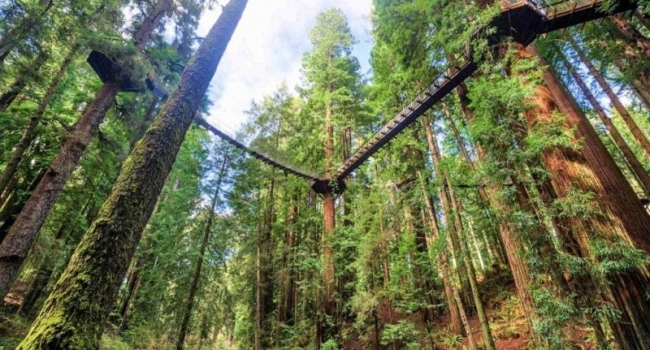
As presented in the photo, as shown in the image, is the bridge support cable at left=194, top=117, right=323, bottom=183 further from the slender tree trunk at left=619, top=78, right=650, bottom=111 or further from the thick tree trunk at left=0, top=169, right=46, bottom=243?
the slender tree trunk at left=619, top=78, right=650, bottom=111

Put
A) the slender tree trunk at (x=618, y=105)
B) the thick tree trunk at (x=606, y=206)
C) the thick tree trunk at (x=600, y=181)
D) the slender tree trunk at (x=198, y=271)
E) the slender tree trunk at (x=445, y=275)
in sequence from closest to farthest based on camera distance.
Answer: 1. the thick tree trunk at (x=606, y=206)
2. the thick tree trunk at (x=600, y=181)
3. the slender tree trunk at (x=445, y=275)
4. the slender tree trunk at (x=198, y=271)
5. the slender tree trunk at (x=618, y=105)

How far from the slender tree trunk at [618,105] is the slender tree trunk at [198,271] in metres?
11.8

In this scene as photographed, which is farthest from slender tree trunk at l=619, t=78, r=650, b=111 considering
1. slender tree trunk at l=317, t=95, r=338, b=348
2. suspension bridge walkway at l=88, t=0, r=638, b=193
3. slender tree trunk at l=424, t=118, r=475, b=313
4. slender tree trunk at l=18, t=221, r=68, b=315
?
slender tree trunk at l=18, t=221, r=68, b=315

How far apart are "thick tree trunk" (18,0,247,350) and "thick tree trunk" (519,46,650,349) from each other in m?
4.82

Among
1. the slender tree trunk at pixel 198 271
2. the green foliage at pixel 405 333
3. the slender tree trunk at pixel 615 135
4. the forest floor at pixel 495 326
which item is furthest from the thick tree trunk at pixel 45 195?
the slender tree trunk at pixel 615 135

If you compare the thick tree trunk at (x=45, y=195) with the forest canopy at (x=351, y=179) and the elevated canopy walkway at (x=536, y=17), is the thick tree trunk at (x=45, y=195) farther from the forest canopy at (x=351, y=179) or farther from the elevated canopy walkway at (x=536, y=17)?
the elevated canopy walkway at (x=536, y=17)

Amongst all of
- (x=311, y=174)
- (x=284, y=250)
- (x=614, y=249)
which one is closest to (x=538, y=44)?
(x=614, y=249)

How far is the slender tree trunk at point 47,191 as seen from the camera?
5.29 m

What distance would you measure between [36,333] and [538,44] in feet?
31.2

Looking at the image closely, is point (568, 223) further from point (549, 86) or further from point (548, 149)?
point (549, 86)

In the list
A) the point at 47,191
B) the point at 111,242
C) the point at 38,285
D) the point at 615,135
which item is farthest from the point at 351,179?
the point at 38,285

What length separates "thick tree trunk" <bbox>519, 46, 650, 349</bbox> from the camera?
314 centimetres

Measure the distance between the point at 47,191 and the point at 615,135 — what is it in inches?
548

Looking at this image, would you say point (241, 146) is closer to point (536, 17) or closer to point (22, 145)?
point (22, 145)
